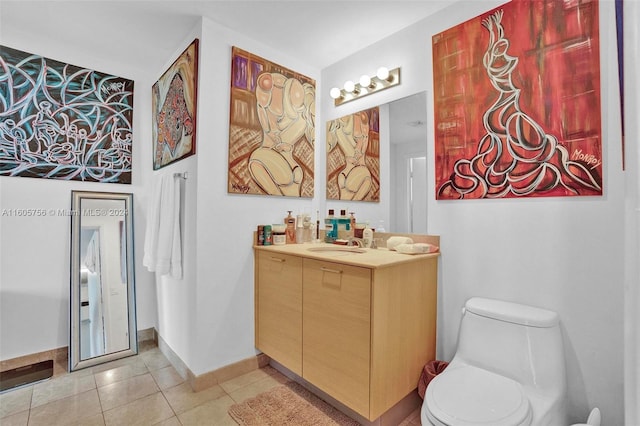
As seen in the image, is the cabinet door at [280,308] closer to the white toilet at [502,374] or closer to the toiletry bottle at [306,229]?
the toiletry bottle at [306,229]

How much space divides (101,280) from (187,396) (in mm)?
1225

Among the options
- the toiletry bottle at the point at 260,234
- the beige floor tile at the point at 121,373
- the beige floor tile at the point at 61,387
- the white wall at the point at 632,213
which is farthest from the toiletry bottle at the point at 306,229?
the white wall at the point at 632,213

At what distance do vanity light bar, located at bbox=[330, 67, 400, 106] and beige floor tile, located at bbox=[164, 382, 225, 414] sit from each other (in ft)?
7.61

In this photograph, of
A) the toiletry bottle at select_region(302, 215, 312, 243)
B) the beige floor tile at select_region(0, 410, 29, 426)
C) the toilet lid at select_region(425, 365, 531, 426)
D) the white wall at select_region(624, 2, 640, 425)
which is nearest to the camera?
the white wall at select_region(624, 2, 640, 425)

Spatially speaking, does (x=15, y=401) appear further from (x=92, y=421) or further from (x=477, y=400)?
(x=477, y=400)

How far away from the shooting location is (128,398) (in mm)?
1854

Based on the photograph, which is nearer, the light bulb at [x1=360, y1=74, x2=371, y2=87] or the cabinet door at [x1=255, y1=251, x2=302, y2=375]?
the cabinet door at [x1=255, y1=251, x2=302, y2=375]

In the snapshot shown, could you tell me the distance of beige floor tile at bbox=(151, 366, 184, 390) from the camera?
202 centimetres

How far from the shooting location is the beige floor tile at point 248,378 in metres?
1.99

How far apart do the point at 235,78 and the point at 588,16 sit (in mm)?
1975

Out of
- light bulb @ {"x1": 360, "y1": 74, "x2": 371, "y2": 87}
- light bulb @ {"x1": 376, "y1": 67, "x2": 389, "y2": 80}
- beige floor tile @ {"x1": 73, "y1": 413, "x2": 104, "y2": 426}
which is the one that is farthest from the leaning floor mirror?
light bulb @ {"x1": 376, "y1": 67, "x2": 389, "y2": 80}

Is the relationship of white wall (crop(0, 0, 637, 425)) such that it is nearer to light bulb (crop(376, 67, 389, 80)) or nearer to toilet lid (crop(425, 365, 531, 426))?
light bulb (crop(376, 67, 389, 80))

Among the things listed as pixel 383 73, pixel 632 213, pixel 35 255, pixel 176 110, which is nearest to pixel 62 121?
pixel 176 110

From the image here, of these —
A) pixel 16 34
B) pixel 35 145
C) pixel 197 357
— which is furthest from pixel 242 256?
pixel 16 34
